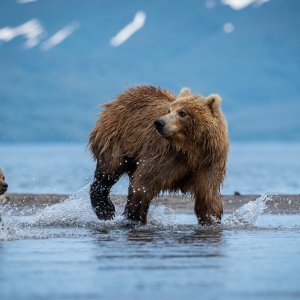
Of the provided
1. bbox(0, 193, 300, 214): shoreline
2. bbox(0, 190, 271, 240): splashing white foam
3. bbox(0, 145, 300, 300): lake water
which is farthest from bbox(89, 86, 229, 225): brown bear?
bbox(0, 193, 300, 214): shoreline

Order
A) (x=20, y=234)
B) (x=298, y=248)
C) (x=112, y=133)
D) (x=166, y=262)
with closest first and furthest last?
(x=166, y=262) < (x=298, y=248) < (x=20, y=234) < (x=112, y=133)

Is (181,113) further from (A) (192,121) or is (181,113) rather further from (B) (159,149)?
(B) (159,149)

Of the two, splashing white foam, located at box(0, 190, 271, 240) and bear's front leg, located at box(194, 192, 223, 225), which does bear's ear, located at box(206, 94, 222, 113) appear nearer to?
bear's front leg, located at box(194, 192, 223, 225)

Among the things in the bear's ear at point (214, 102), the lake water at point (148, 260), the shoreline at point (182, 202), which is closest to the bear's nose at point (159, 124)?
the bear's ear at point (214, 102)

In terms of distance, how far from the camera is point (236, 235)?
32.7 feet

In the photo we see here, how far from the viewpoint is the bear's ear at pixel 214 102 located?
1056cm

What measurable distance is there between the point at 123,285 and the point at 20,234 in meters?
3.34

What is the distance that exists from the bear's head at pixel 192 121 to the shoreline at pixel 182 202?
411 cm

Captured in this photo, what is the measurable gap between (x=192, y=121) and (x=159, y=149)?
0.65 meters

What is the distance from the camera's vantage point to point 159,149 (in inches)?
432

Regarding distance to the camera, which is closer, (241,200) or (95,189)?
(95,189)

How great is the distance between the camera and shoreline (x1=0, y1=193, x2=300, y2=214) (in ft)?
49.6

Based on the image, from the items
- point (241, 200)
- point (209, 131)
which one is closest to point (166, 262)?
point (209, 131)

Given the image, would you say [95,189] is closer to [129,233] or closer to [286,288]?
[129,233]
